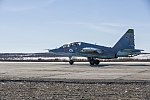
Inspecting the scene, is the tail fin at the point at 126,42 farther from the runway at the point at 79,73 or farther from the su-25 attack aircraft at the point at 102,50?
the runway at the point at 79,73

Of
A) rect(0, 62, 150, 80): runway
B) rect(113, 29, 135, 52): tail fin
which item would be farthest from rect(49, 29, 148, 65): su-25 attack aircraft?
rect(0, 62, 150, 80): runway

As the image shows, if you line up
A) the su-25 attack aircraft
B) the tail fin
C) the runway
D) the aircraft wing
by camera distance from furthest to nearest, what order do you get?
1. the aircraft wing
2. the tail fin
3. the su-25 attack aircraft
4. the runway

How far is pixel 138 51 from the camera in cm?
4903

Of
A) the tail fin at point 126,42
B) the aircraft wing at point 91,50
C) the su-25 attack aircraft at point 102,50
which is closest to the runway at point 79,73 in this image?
the su-25 attack aircraft at point 102,50

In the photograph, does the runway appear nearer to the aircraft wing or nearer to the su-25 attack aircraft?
the su-25 attack aircraft

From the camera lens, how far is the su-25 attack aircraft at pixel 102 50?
165ft

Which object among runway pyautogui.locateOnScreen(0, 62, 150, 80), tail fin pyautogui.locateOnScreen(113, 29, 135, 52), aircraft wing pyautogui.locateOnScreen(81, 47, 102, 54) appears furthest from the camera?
aircraft wing pyautogui.locateOnScreen(81, 47, 102, 54)

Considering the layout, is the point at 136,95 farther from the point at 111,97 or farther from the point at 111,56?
the point at 111,56

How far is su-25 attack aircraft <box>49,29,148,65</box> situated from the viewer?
50291mm

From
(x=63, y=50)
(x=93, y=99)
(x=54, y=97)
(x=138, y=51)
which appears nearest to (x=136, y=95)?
(x=93, y=99)

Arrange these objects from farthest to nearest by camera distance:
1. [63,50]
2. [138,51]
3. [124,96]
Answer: [63,50]
[138,51]
[124,96]

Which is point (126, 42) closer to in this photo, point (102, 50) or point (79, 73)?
point (102, 50)

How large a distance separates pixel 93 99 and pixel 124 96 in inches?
59.5

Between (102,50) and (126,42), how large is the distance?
3.66 metres
